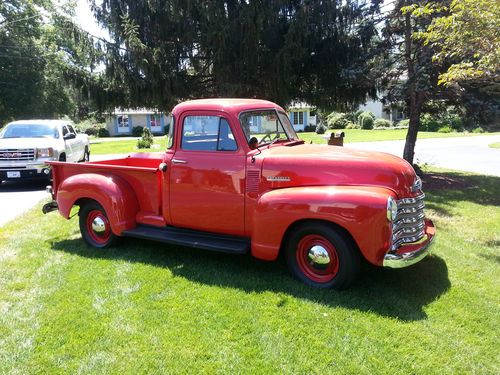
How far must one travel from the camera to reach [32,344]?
3592 mm

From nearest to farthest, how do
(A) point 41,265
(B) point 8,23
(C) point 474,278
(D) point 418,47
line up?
(C) point 474,278
(A) point 41,265
(D) point 418,47
(B) point 8,23

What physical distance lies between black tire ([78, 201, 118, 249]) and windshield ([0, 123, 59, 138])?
7.62 metres

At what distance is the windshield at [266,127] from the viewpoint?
507cm

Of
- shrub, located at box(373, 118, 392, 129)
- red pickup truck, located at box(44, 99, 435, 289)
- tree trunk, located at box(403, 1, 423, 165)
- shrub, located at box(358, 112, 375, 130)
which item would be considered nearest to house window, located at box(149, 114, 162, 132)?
shrub, located at box(358, 112, 375, 130)

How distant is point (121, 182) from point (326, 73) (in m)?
7.43

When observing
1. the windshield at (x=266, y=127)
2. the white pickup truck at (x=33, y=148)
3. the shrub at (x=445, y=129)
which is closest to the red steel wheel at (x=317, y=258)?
the windshield at (x=266, y=127)

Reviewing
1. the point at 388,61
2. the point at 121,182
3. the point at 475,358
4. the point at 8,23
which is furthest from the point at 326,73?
the point at 8,23

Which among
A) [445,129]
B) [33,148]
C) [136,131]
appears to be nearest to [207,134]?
[33,148]

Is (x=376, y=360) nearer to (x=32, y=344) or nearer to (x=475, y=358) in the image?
(x=475, y=358)

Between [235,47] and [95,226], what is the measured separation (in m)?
6.11

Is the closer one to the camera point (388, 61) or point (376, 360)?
point (376, 360)

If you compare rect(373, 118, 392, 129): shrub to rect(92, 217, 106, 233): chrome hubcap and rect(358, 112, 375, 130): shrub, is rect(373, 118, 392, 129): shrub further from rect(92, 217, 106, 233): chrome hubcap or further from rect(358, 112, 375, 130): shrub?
rect(92, 217, 106, 233): chrome hubcap

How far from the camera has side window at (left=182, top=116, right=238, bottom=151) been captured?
5027mm

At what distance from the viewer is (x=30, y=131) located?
41.2 ft
